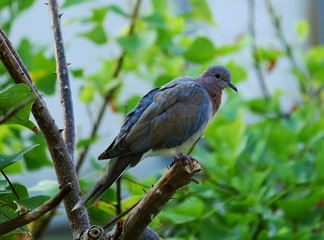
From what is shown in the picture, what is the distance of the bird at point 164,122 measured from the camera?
1.88 ft

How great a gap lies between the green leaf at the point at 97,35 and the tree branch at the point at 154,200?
2.07 ft

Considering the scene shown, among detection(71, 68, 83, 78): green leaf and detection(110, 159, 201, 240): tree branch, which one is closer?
detection(110, 159, 201, 240): tree branch

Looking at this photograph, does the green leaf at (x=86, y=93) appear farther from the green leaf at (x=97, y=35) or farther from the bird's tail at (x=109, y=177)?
the bird's tail at (x=109, y=177)

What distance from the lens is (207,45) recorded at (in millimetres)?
1010

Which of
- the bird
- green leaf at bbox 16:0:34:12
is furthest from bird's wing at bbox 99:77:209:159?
green leaf at bbox 16:0:34:12

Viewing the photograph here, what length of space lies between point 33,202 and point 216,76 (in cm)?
29

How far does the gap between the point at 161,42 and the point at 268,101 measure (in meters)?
0.48

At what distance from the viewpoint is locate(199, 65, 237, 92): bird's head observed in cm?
64

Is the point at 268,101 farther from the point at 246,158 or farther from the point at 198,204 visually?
the point at 198,204

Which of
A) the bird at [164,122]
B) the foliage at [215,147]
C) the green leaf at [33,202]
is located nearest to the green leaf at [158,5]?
the foliage at [215,147]

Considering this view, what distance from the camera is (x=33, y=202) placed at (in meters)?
0.52

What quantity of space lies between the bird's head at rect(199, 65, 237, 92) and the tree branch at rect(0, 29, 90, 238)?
0.70ft

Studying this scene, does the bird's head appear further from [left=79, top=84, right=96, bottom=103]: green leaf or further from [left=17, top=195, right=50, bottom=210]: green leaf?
[left=79, top=84, right=96, bottom=103]: green leaf

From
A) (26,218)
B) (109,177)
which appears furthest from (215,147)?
(26,218)
